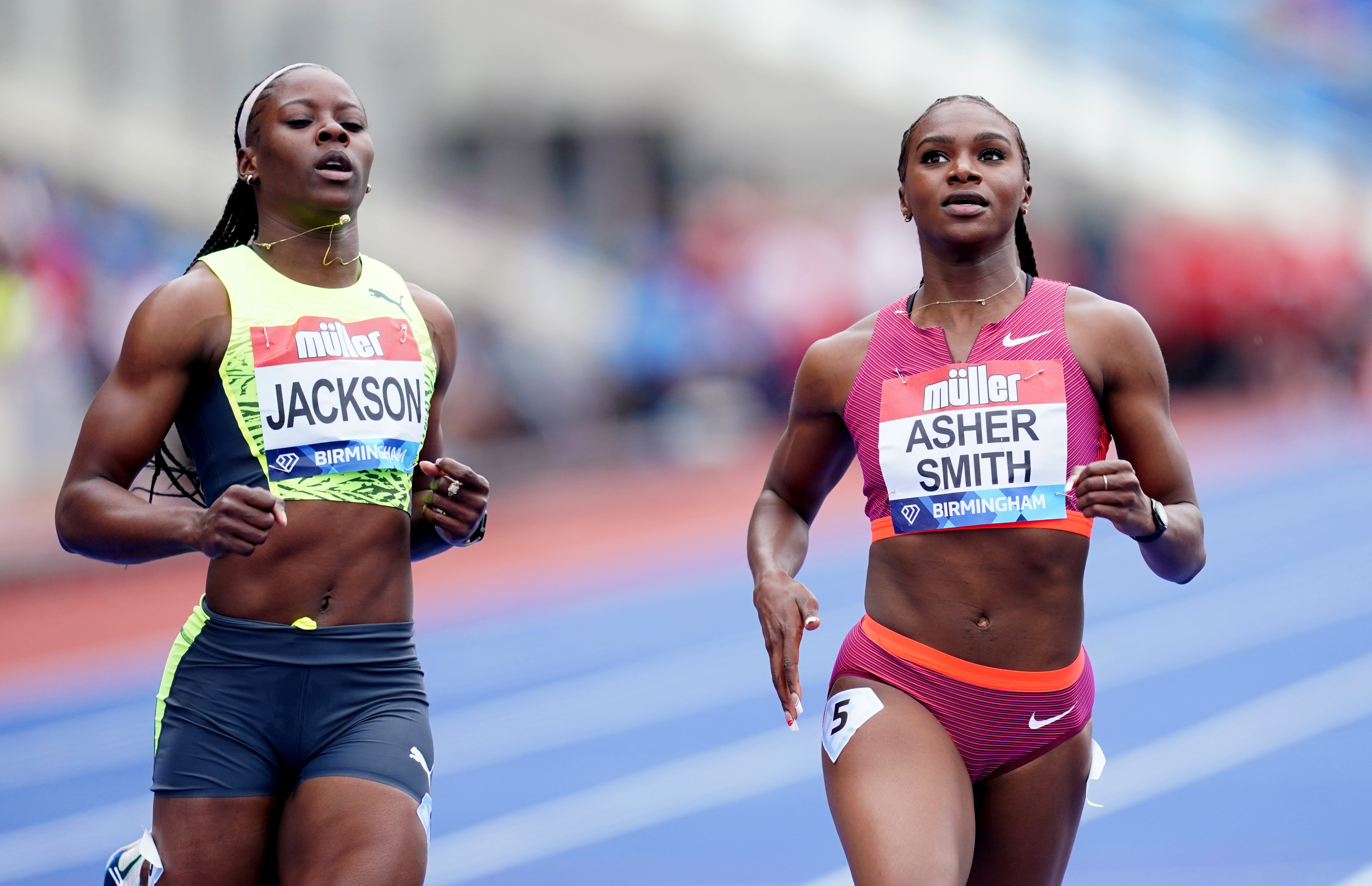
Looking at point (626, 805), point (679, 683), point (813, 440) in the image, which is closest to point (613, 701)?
point (679, 683)

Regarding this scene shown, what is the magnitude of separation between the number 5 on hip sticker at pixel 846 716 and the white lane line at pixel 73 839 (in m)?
3.57

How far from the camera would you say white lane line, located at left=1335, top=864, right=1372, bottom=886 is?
561 cm

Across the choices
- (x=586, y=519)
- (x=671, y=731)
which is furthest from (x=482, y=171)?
(x=671, y=731)

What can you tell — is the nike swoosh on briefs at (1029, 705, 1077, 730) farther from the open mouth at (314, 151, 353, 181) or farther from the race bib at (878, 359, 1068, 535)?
the open mouth at (314, 151, 353, 181)

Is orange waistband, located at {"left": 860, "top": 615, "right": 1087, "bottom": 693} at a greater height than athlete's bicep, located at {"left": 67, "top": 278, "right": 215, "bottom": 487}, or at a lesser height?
lesser

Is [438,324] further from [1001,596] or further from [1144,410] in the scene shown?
[1144,410]

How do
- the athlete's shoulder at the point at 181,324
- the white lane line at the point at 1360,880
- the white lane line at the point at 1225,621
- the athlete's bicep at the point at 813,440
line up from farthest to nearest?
the white lane line at the point at 1225,621 → the white lane line at the point at 1360,880 → the athlete's bicep at the point at 813,440 → the athlete's shoulder at the point at 181,324

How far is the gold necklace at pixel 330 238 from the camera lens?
11.8ft

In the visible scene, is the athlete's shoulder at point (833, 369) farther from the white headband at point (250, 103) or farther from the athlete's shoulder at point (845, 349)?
the white headband at point (250, 103)

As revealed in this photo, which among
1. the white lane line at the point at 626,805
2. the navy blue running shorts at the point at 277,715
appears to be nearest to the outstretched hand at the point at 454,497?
the navy blue running shorts at the point at 277,715

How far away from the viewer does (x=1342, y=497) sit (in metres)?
15.9

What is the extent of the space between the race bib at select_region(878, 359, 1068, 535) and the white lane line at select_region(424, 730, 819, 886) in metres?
3.13

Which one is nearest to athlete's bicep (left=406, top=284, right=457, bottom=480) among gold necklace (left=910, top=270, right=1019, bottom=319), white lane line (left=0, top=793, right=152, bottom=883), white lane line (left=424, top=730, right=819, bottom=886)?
gold necklace (left=910, top=270, right=1019, bottom=319)

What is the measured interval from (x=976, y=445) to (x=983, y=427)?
0.15 feet
